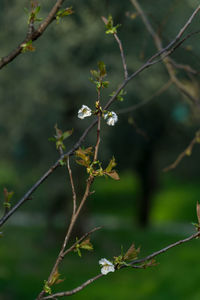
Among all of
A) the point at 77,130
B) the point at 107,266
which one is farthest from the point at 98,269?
the point at 107,266

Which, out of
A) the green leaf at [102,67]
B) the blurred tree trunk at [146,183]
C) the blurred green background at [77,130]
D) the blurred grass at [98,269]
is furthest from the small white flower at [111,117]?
the blurred tree trunk at [146,183]

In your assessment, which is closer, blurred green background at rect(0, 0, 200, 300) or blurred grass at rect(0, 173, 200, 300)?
blurred green background at rect(0, 0, 200, 300)

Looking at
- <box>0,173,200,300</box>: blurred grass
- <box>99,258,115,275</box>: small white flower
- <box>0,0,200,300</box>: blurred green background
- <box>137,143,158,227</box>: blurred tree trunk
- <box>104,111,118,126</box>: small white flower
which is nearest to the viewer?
<box>99,258,115,275</box>: small white flower

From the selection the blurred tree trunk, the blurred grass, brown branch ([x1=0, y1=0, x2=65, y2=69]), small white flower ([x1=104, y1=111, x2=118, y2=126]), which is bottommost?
small white flower ([x1=104, y1=111, x2=118, y2=126])

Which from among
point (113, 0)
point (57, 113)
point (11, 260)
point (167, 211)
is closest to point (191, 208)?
point (167, 211)

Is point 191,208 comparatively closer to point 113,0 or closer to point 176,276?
point 176,276

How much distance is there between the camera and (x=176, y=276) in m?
13.3

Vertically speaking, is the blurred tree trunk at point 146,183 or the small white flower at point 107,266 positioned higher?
the blurred tree trunk at point 146,183

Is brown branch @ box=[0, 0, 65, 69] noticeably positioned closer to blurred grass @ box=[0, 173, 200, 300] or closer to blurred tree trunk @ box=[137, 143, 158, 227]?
blurred grass @ box=[0, 173, 200, 300]

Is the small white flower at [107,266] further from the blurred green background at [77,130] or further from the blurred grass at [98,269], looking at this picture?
the blurred green background at [77,130]

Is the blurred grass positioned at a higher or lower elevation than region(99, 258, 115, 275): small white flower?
higher

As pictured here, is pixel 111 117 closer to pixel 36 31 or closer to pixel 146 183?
pixel 36 31

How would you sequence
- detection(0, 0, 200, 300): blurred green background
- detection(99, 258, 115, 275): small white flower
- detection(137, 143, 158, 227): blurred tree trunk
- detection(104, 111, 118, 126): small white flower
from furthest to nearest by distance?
detection(137, 143, 158, 227): blurred tree trunk → detection(0, 0, 200, 300): blurred green background → detection(104, 111, 118, 126): small white flower → detection(99, 258, 115, 275): small white flower

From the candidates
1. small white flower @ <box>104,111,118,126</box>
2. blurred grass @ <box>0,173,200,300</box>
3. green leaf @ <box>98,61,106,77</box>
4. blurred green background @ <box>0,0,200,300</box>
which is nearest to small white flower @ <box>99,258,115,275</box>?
small white flower @ <box>104,111,118,126</box>
